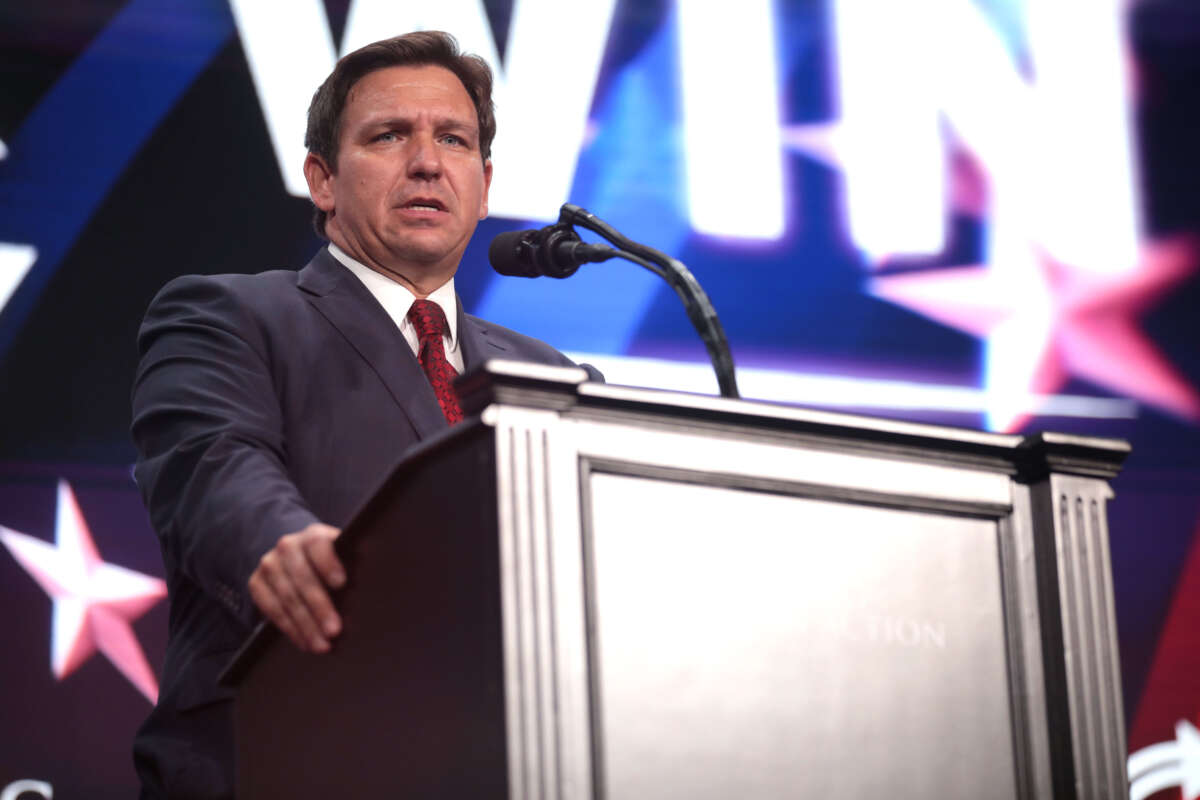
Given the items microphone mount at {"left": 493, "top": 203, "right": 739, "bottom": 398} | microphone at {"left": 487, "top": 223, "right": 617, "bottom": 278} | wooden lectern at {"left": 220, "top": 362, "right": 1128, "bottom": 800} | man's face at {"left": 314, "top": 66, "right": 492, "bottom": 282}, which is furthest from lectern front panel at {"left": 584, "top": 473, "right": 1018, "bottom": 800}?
man's face at {"left": 314, "top": 66, "right": 492, "bottom": 282}

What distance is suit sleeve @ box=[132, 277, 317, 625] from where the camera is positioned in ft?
4.13

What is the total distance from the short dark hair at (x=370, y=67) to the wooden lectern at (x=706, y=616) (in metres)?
1.04

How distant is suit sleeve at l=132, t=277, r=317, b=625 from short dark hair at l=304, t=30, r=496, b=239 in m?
0.44

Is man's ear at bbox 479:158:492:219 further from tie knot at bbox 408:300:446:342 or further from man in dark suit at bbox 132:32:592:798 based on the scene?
tie knot at bbox 408:300:446:342

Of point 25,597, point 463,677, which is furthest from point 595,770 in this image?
point 25,597

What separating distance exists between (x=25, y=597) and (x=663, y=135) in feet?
5.25

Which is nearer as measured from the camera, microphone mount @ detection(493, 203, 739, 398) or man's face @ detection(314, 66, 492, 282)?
microphone mount @ detection(493, 203, 739, 398)

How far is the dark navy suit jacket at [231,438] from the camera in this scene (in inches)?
52.1

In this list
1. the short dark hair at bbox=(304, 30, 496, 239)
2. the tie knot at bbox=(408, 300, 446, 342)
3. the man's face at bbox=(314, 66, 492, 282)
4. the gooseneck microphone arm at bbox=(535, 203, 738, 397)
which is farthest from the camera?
the short dark hair at bbox=(304, 30, 496, 239)

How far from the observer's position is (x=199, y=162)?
285 centimetres

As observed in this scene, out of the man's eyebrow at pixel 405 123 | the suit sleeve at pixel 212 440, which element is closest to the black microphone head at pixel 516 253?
the suit sleeve at pixel 212 440

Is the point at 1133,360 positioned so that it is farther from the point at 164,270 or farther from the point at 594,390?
the point at 594,390

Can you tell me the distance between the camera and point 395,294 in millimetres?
1918

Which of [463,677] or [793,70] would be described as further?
[793,70]
